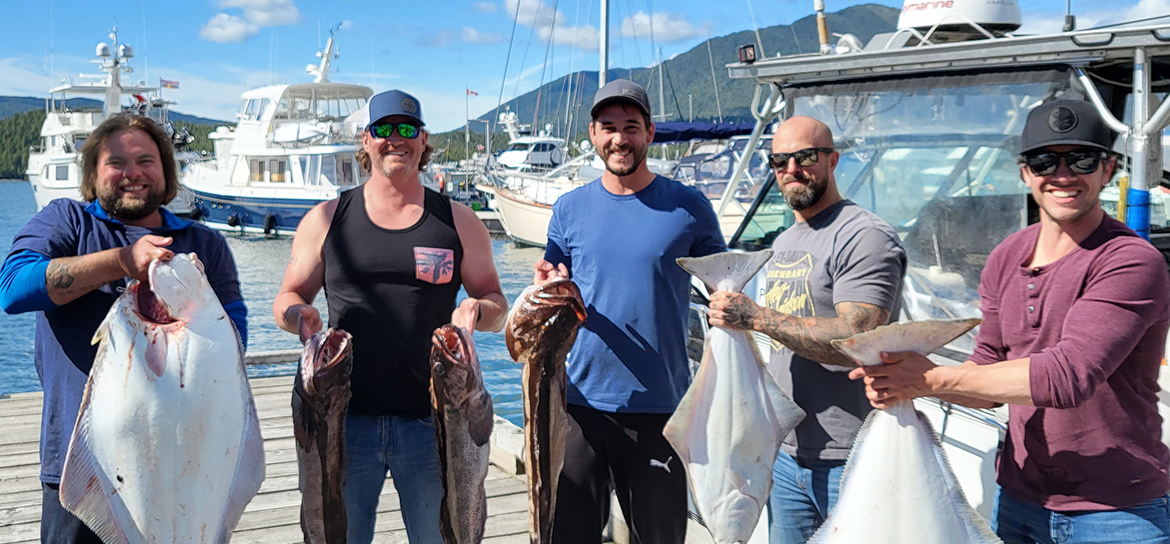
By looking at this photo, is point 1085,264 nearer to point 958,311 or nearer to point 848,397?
point 848,397

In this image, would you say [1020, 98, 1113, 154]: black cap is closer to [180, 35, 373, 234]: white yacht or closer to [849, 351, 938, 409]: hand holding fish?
[849, 351, 938, 409]: hand holding fish

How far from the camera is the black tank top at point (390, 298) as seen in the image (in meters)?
2.88

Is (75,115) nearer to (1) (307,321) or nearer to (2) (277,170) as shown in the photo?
Result: (2) (277,170)

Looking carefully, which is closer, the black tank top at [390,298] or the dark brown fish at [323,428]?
the dark brown fish at [323,428]

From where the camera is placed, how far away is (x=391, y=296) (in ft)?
9.48

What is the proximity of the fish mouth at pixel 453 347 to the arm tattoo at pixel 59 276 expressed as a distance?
1.03 m

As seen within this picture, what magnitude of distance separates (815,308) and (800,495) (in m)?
0.65

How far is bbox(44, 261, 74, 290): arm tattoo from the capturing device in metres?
2.37

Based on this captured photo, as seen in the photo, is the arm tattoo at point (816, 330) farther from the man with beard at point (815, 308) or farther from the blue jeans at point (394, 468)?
the blue jeans at point (394, 468)

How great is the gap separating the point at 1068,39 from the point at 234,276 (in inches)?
149

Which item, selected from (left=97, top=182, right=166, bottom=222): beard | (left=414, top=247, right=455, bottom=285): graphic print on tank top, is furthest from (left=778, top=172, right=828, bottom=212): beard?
(left=97, top=182, right=166, bottom=222): beard

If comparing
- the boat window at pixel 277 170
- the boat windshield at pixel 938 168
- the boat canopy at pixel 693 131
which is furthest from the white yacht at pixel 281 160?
the boat windshield at pixel 938 168

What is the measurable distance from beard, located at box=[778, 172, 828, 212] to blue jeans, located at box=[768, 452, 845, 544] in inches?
34.7

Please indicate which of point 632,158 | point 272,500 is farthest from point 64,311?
point 272,500
